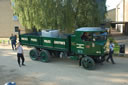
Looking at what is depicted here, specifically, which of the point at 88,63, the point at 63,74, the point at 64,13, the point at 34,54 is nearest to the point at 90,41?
the point at 88,63

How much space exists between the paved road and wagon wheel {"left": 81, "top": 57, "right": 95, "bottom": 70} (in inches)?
9.1

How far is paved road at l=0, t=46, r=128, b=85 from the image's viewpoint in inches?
276

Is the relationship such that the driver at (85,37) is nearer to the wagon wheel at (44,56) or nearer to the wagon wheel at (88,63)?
the wagon wheel at (88,63)

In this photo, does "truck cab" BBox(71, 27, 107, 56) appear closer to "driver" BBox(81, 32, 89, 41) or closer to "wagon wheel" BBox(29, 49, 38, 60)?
"driver" BBox(81, 32, 89, 41)

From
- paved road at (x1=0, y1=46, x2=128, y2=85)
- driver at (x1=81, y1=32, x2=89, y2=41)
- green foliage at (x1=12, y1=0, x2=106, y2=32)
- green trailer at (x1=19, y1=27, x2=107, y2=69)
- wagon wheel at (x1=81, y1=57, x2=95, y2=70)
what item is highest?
green foliage at (x1=12, y1=0, x2=106, y2=32)

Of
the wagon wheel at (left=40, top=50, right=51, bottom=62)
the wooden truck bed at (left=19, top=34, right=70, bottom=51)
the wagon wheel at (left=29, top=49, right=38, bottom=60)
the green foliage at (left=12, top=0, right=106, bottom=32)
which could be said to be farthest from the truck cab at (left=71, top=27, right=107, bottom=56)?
the green foliage at (left=12, top=0, right=106, bottom=32)

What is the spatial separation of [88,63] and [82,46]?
1.00m

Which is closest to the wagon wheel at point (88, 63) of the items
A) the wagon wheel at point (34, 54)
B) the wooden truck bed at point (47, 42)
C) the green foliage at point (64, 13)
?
the wooden truck bed at point (47, 42)

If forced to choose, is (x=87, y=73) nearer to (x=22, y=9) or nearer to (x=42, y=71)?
(x=42, y=71)

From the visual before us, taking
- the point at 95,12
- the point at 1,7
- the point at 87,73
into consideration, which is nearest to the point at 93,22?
the point at 95,12

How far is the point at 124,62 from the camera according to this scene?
9969 millimetres

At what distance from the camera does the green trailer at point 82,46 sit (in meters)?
8.35

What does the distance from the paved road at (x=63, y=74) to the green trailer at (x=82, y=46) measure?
0.57 m

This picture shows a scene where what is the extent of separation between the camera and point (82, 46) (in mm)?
8641
